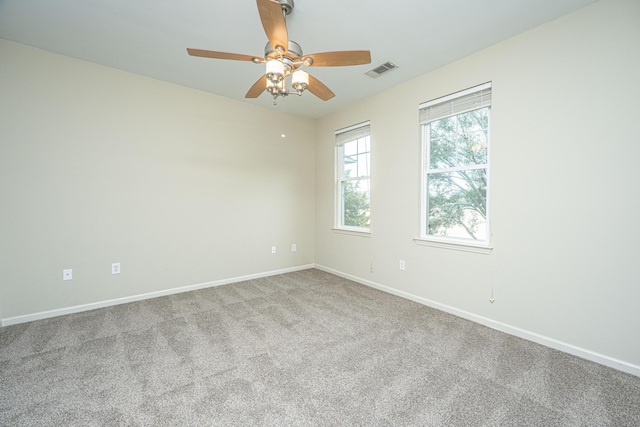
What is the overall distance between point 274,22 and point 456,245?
2.60 meters

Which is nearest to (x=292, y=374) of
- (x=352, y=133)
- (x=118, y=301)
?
(x=118, y=301)

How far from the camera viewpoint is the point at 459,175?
2.90m

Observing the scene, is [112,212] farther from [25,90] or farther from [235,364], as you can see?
[235,364]

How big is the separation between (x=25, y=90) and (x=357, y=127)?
12.2 ft

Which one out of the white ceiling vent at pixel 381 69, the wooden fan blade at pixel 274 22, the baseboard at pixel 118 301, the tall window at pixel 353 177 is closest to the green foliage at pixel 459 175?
the white ceiling vent at pixel 381 69

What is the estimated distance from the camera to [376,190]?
374 cm

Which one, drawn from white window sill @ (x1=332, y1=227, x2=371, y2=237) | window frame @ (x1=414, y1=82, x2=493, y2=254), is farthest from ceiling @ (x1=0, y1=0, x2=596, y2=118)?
white window sill @ (x1=332, y1=227, x2=371, y2=237)

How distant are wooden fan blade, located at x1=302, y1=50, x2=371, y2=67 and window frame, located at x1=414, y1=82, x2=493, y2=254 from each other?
59.8 inches

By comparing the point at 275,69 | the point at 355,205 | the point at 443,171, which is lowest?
the point at 355,205

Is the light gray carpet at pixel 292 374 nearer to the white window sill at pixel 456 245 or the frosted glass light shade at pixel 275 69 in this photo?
the white window sill at pixel 456 245

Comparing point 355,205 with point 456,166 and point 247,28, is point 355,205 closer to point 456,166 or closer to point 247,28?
point 456,166

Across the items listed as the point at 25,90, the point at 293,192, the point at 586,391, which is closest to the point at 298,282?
the point at 293,192

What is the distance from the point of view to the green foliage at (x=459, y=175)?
8.95ft

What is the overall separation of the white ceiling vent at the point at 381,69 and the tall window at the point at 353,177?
0.84 meters
